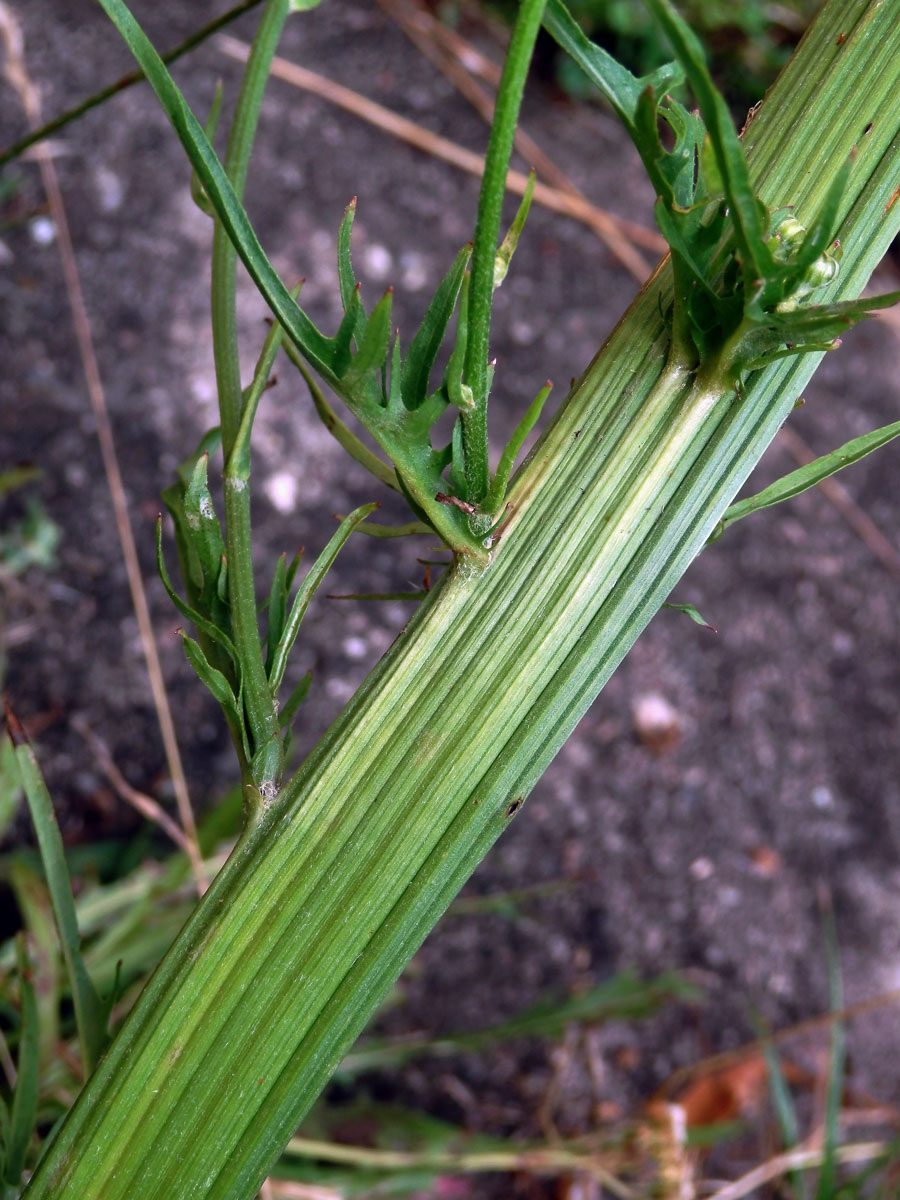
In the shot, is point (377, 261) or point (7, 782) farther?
point (377, 261)

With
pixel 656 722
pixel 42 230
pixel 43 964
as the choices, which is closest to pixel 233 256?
pixel 43 964

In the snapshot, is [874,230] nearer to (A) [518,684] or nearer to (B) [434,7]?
(A) [518,684]

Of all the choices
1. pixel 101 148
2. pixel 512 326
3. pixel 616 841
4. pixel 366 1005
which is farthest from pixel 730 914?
pixel 101 148

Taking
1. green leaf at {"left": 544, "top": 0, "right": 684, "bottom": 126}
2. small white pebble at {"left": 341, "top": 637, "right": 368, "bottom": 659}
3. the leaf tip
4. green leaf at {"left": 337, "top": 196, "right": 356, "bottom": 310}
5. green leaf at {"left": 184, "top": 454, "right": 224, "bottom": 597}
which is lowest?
small white pebble at {"left": 341, "top": 637, "right": 368, "bottom": 659}

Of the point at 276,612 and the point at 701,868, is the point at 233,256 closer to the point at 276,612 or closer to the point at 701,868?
the point at 276,612

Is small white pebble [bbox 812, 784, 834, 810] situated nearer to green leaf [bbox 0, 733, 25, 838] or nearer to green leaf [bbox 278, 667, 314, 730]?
green leaf [bbox 0, 733, 25, 838]

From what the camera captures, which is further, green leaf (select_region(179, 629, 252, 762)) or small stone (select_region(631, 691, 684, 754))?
small stone (select_region(631, 691, 684, 754))

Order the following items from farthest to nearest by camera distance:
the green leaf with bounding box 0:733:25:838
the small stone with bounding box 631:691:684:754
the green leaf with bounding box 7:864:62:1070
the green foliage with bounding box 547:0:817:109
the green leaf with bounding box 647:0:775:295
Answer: the green foliage with bounding box 547:0:817:109 → the small stone with bounding box 631:691:684:754 → the green leaf with bounding box 0:733:25:838 → the green leaf with bounding box 7:864:62:1070 → the green leaf with bounding box 647:0:775:295

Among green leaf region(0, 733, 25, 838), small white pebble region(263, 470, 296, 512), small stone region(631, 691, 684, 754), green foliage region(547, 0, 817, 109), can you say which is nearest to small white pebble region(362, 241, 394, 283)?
small white pebble region(263, 470, 296, 512)
